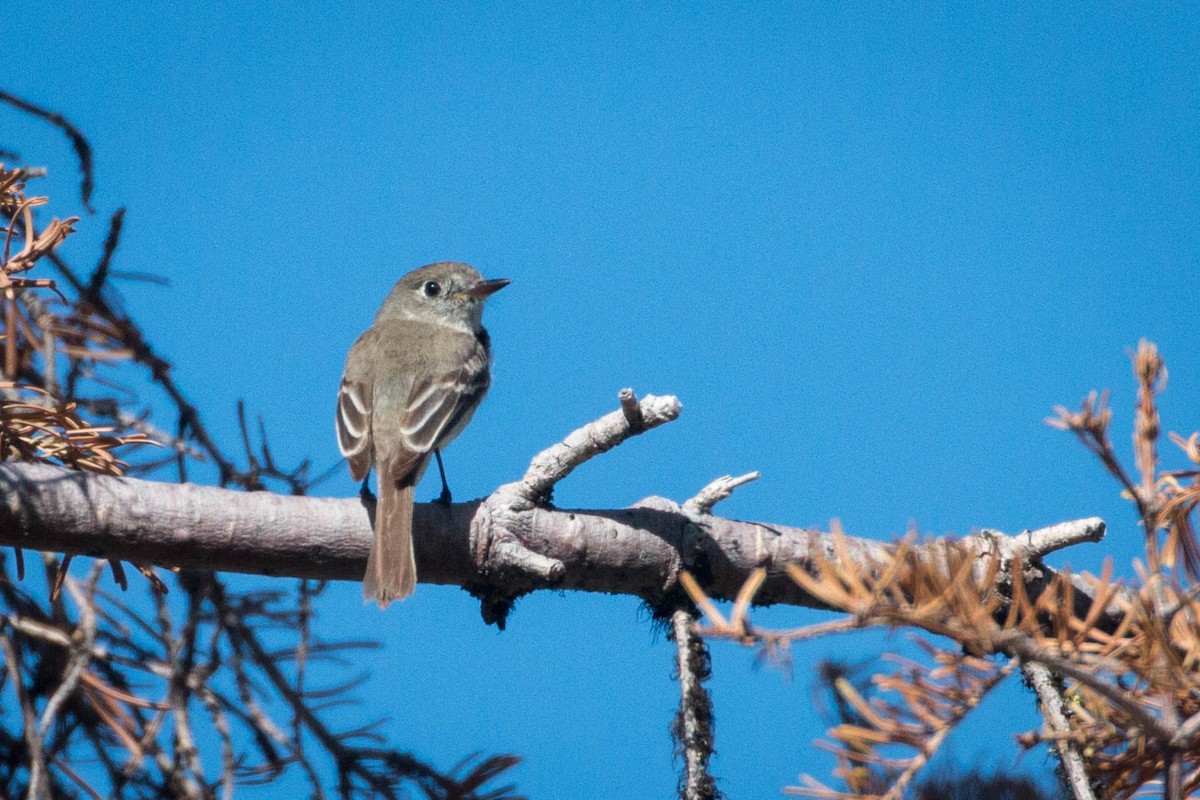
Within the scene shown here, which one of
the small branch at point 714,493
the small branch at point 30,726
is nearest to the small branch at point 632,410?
the small branch at point 714,493

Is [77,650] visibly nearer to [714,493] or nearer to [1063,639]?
[714,493]

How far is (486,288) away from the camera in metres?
4.96

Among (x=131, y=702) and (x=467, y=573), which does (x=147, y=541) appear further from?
(x=467, y=573)

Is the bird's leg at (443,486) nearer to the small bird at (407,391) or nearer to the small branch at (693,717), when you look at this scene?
the small bird at (407,391)

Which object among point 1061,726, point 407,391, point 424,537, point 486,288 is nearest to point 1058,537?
point 1061,726

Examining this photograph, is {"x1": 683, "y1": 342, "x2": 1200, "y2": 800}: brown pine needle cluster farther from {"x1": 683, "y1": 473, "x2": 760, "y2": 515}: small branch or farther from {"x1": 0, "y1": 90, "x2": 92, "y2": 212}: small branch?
{"x1": 0, "y1": 90, "x2": 92, "y2": 212}: small branch

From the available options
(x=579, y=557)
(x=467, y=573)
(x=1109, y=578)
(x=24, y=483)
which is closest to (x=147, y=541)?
(x=24, y=483)

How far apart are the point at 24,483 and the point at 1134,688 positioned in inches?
78.9

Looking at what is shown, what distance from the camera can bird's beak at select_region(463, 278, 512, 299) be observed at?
4824 millimetres

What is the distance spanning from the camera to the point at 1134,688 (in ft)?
5.34

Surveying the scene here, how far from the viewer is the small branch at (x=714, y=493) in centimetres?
258

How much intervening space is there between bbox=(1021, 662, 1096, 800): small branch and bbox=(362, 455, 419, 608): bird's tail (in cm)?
138

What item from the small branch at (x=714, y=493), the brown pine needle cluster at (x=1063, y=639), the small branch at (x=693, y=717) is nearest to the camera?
the brown pine needle cluster at (x=1063, y=639)

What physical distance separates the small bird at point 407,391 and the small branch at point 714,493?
66 cm
